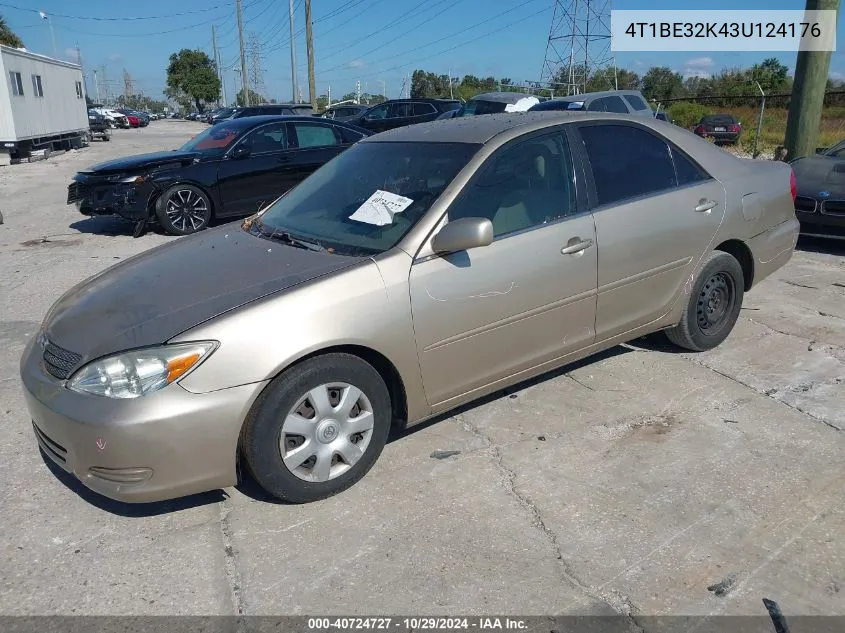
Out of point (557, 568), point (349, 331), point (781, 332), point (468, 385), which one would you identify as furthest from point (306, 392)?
point (781, 332)

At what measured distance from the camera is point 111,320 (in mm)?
3014

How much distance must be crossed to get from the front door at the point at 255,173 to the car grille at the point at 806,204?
6.30 m

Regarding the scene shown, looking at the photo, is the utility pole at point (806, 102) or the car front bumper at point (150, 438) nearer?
the car front bumper at point (150, 438)

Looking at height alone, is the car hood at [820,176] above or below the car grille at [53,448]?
above

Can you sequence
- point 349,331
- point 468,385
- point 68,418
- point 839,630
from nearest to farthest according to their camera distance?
point 839,630 → point 68,418 → point 349,331 → point 468,385

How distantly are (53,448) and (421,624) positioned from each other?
5.75 ft

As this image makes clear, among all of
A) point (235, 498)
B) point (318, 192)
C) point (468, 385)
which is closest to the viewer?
point (235, 498)

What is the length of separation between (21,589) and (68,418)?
65 cm

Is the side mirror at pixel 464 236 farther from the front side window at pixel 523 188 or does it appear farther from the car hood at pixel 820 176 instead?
the car hood at pixel 820 176

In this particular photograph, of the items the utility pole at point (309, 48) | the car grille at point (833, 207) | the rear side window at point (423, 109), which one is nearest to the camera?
the car grille at point (833, 207)

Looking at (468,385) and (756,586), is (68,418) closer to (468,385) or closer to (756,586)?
(468,385)

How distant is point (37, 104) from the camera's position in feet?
76.5

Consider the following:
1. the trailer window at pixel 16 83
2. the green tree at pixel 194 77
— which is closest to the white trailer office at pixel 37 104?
the trailer window at pixel 16 83

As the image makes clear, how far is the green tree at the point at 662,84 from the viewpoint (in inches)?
1654
